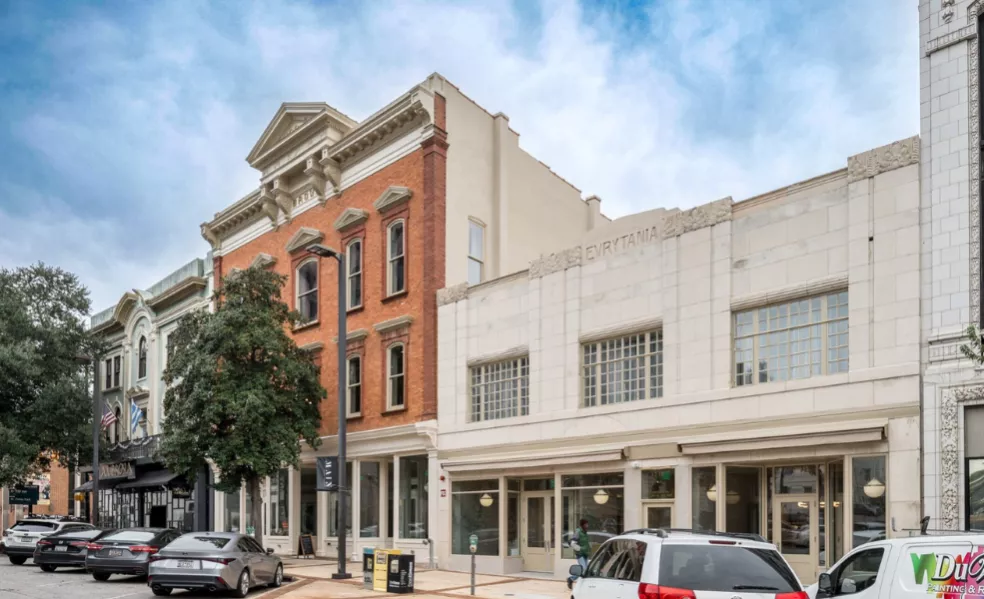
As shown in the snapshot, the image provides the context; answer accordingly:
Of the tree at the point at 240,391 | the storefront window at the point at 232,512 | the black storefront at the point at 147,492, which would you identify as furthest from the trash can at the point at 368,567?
the black storefront at the point at 147,492

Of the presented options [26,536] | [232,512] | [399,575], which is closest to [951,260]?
[399,575]

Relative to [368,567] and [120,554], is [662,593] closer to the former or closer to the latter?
[368,567]

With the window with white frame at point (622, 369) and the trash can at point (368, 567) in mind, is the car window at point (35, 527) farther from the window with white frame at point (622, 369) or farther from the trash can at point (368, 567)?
the window with white frame at point (622, 369)

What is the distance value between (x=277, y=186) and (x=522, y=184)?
356 inches

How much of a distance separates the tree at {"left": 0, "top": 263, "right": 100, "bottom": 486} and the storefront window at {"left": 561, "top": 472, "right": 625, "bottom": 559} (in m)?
22.3

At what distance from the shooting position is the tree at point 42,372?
38125mm

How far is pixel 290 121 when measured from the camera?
34062mm

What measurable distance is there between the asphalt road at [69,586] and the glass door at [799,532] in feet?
34.3

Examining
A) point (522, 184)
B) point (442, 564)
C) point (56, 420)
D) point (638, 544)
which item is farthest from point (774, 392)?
point (56, 420)

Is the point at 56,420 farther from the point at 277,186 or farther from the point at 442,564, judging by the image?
the point at 442,564

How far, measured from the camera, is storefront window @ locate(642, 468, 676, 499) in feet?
68.9

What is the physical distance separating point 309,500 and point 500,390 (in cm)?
1036

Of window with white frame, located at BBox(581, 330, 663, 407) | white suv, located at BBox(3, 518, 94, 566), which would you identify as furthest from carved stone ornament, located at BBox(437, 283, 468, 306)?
white suv, located at BBox(3, 518, 94, 566)

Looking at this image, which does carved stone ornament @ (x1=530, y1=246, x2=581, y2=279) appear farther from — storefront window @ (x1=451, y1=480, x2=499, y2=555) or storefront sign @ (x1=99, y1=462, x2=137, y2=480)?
storefront sign @ (x1=99, y1=462, x2=137, y2=480)
